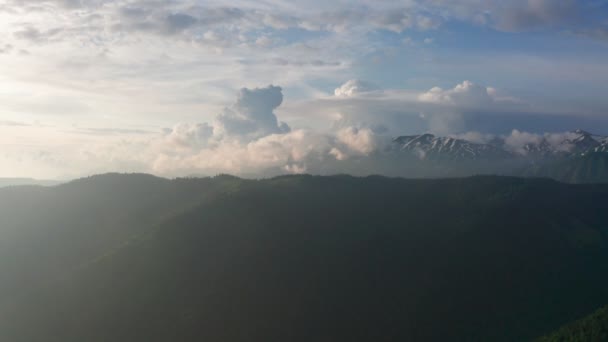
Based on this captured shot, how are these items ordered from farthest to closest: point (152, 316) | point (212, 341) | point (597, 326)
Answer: point (152, 316) < point (212, 341) < point (597, 326)

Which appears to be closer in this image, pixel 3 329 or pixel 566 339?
pixel 566 339

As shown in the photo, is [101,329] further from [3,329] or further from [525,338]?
[525,338]

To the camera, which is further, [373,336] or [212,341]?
[373,336]

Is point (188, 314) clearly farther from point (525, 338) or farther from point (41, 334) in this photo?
point (525, 338)

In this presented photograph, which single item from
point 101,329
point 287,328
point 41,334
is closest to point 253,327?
point 287,328

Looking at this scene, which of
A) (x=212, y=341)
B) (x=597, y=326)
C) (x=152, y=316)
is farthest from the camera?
(x=152, y=316)

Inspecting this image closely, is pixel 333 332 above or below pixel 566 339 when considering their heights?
below

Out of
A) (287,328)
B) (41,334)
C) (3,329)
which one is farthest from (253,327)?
(3,329)

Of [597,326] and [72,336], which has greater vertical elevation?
[597,326]
